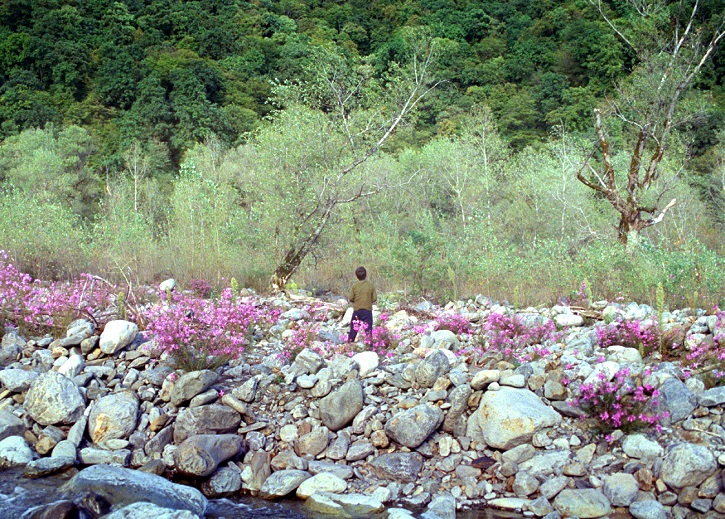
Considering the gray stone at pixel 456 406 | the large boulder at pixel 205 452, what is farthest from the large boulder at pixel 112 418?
the gray stone at pixel 456 406

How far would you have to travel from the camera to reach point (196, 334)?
24.7ft

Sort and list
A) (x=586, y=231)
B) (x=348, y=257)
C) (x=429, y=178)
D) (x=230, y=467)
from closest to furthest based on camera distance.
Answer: (x=230, y=467) → (x=348, y=257) → (x=586, y=231) → (x=429, y=178)

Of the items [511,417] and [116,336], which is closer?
[511,417]

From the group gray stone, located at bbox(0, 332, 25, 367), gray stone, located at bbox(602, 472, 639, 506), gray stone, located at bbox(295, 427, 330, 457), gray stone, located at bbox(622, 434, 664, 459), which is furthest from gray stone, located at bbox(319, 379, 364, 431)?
gray stone, located at bbox(0, 332, 25, 367)

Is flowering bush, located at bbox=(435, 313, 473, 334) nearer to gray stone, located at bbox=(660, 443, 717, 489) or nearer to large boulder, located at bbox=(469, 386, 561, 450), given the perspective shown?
large boulder, located at bbox=(469, 386, 561, 450)

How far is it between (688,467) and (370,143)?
34.8 ft

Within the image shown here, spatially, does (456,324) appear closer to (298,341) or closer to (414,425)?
(298,341)

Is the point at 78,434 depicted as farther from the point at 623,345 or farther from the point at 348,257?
the point at 348,257

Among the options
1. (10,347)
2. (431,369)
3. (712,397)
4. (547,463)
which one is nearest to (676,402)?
(712,397)

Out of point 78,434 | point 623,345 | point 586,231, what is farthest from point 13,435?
point 586,231

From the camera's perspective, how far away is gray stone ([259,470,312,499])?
589 cm

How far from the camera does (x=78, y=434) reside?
6.72 metres

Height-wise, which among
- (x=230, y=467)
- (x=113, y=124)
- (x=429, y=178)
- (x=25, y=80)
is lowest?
(x=230, y=467)

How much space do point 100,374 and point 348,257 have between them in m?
8.14
